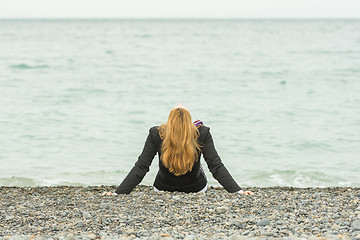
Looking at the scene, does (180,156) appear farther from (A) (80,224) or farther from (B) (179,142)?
(A) (80,224)

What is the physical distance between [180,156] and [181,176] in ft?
1.63

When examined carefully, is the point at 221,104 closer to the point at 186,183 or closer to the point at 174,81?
the point at 174,81

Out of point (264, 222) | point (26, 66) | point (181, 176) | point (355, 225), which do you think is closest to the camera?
point (355, 225)

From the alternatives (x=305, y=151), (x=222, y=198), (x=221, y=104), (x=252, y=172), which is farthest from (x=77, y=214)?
(x=221, y=104)

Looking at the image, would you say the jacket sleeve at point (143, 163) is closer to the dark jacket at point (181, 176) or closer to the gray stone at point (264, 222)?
the dark jacket at point (181, 176)

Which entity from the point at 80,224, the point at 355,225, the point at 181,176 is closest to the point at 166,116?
the point at 181,176

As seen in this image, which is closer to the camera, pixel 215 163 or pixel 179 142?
pixel 179 142

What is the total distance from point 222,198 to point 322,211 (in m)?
1.31

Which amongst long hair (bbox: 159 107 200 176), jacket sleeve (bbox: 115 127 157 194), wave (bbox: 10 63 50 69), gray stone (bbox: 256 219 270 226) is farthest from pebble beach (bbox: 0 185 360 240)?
wave (bbox: 10 63 50 69)

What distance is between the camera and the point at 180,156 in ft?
17.6

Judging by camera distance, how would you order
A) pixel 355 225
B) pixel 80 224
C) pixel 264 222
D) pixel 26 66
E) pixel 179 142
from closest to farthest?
pixel 355 225 < pixel 264 222 < pixel 80 224 < pixel 179 142 < pixel 26 66

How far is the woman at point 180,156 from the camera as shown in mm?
5246

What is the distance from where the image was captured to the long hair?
205 inches

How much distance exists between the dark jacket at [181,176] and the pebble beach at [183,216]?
126 millimetres
